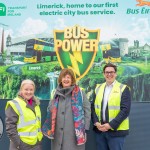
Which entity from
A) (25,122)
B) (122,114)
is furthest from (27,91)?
(122,114)

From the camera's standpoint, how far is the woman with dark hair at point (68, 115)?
2.70 metres

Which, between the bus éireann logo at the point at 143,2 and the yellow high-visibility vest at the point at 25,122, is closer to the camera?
the yellow high-visibility vest at the point at 25,122

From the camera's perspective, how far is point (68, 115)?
271 cm

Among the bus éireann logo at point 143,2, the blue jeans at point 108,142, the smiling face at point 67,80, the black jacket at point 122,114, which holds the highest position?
the bus éireann logo at point 143,2

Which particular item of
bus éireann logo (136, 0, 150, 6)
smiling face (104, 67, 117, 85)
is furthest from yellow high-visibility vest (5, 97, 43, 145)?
bus éireann logo (136, 0, 150, 6)

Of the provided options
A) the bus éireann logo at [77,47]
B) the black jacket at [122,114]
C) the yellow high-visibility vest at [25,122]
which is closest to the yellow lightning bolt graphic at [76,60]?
the bus éireann logo at [77,47]

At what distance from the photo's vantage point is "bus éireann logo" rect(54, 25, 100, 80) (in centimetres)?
299

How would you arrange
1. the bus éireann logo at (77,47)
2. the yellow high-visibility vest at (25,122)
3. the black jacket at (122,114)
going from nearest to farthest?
1. the yellow high-visibility vest at (25,122)
2. the black jacket at (122,114)
3. the bus éireann logo at (77,47)

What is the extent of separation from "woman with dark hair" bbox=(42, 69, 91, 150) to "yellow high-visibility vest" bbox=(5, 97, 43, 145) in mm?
166

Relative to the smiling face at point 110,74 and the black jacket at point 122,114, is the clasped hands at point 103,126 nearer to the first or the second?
the black jacket at point 122,114

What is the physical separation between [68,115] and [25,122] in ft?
1.26

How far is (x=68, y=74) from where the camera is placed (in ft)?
9.02

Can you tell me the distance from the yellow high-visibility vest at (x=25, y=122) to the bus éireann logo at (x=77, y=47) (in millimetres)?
631

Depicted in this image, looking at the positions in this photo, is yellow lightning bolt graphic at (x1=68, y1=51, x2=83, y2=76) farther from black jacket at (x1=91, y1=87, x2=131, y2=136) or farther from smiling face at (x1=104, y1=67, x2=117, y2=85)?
black jacket at (x1=91, y1=87, x2=131, y2=136)
